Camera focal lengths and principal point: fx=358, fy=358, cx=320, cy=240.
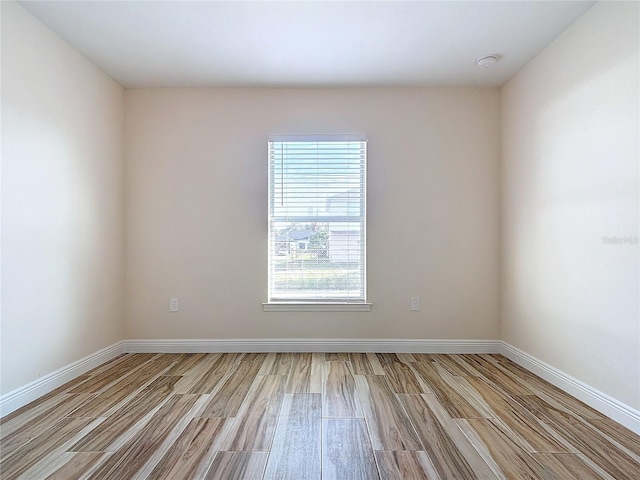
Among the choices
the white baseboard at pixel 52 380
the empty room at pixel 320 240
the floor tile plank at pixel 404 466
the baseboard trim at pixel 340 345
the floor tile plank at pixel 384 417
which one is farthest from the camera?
the baseboard trim at pixel 340 345

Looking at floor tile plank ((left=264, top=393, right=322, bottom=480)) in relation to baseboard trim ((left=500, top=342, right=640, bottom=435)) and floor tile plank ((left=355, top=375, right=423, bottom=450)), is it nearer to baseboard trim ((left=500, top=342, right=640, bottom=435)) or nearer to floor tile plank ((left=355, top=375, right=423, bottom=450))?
floor tile plank ((left=355, top=375, right=423, bottom=450))

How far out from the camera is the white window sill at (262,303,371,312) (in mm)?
3385

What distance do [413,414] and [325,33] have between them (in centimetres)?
257

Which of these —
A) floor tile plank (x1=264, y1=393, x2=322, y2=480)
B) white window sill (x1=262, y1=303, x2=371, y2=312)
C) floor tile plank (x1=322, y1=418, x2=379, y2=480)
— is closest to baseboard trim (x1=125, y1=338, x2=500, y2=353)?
white window sill (x1=262, y1=303, x2=371, y2=312)

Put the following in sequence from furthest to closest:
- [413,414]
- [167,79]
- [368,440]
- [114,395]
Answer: [167,79], [114,395], [413,414], [368,440]

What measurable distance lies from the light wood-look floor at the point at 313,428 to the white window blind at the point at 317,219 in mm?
795

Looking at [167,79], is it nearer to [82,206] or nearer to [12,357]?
[82,206]

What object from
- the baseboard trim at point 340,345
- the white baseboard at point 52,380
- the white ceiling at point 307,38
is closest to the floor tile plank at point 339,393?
the baseboard trim at point 340,345

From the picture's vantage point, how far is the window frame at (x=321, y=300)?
339cm

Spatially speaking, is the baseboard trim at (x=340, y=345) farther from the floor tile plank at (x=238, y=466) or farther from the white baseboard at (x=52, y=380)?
the floor tile plank at (x=238, y=466)

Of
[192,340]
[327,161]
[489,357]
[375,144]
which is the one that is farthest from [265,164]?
[489,357]

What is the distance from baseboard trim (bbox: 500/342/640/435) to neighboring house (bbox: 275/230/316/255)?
2.09 meters

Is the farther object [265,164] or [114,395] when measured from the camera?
[265,164]

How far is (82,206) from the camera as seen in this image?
2.87 m
